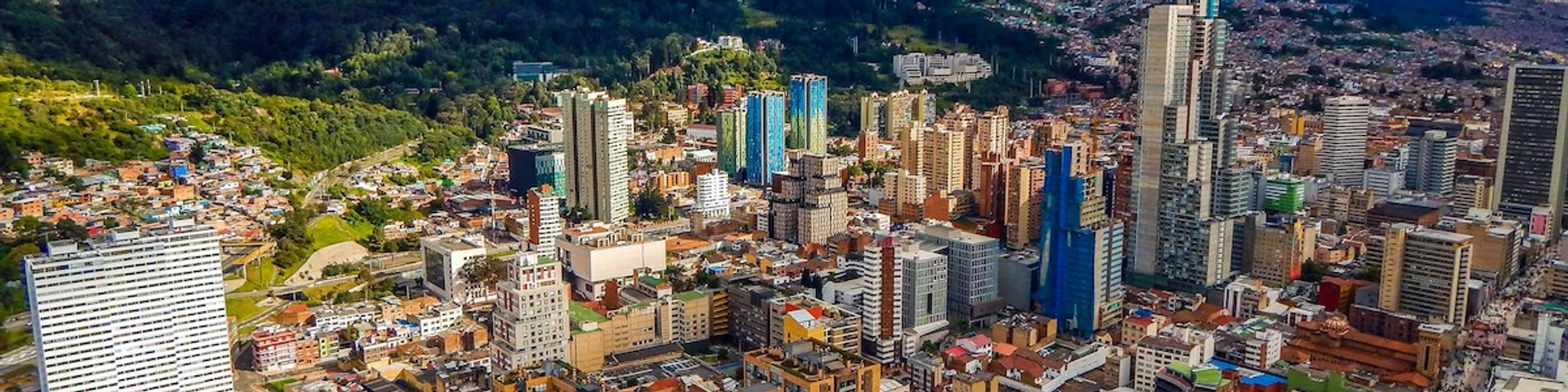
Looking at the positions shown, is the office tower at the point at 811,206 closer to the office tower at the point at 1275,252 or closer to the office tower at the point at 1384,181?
the office tower at the point at 1275,252

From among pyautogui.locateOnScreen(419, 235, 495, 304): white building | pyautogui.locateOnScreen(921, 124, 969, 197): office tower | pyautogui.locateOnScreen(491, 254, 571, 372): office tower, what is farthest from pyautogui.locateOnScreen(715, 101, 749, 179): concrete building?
pyautogui.locateOnScreen(491, 254, 571, 372): office tower

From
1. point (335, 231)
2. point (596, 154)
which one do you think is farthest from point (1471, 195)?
point (335, 231)

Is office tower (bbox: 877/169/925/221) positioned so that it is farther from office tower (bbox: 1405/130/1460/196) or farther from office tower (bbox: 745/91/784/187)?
office tower (bbox: 1405/130/1460/196)

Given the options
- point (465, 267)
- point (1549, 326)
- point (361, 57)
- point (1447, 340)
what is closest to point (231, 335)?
point (465, 267)

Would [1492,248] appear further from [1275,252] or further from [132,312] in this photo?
[132,312]

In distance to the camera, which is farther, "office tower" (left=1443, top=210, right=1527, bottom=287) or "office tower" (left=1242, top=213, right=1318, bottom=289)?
"office tower" (left=1242, top=213, right=1318, bottom=289)
